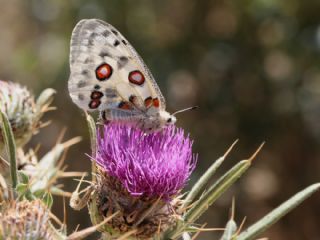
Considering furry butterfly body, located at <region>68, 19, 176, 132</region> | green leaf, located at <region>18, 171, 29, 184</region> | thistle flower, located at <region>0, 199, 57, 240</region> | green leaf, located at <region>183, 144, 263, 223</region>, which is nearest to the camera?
thistle flower, located at <region>0, 199, 57, 240</region>

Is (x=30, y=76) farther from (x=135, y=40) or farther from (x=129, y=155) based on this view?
(x=129, y=155)

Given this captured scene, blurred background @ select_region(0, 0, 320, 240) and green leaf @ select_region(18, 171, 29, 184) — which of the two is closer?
green leaf @ select_region(18, 171, 29, 184)

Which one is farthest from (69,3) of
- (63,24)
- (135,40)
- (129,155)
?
(129,155)

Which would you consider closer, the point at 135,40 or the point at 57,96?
the point at 135,40

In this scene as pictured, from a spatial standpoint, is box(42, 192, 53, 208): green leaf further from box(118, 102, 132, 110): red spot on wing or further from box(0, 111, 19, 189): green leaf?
box(118, 102, 132, 110): red spot on wing

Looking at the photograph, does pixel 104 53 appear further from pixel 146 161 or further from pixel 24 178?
pixel 24 178

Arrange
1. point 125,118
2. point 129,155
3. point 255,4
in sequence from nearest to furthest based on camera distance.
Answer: point 129,155 < point 125,118 < point 255,4

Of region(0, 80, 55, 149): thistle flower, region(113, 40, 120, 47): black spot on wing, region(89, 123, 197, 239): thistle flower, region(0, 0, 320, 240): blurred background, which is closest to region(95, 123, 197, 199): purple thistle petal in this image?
region(89, 123, 197, 239): thistle flower
